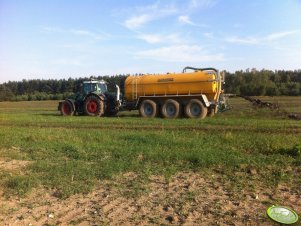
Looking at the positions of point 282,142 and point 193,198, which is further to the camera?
point 282,142

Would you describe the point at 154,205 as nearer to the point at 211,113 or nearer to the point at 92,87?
the point at 211,113

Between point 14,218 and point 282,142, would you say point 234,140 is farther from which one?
point 14,218

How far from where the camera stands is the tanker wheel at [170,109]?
69.0 feet

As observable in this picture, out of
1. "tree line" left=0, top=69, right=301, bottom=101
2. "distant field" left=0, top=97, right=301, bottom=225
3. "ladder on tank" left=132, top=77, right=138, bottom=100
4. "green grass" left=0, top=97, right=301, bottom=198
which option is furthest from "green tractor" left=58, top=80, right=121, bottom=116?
"distant field" left=0, top=97, right=301, bottom=225

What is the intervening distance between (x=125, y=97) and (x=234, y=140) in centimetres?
1289

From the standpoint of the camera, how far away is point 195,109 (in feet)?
68.2

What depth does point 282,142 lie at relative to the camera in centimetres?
1020

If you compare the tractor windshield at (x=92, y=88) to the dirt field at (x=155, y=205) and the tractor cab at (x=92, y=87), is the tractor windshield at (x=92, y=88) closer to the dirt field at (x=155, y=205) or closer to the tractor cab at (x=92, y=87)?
the tractor cab at (x=92, y=87)

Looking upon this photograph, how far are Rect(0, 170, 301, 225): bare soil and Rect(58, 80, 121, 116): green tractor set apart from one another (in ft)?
53.3

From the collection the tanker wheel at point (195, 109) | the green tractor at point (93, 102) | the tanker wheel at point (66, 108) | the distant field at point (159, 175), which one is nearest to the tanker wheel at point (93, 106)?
the green tractor at point (93, 102)

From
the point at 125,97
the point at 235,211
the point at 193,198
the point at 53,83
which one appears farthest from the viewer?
the point at 53,83

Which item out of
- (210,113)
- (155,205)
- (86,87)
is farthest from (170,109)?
(155,205)

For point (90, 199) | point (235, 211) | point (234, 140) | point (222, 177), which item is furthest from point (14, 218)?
point (234, 140)

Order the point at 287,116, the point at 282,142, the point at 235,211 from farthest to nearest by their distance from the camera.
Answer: the point at 287,116
the point at 282,142
the point at 235,211
